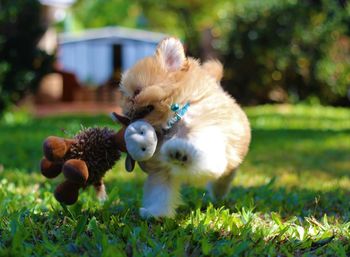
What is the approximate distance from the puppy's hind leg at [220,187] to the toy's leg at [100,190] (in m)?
0.71

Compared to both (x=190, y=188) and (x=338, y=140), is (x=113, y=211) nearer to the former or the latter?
(x=190, y=188)

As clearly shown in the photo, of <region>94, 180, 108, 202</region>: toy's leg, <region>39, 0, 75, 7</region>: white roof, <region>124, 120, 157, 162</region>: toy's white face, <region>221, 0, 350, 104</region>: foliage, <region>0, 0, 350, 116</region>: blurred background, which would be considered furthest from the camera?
<region>221, 0, 350, 104</region>: foliage

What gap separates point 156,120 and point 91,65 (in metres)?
21.8

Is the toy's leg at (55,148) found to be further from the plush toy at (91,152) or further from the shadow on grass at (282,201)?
the shadow on grass at (282,201)

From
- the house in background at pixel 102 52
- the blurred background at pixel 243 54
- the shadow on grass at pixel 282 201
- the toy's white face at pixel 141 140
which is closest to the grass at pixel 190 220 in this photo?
the shadow on grass at pixel 282 201

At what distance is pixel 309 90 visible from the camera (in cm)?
1577

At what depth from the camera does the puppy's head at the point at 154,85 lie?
2949 mm

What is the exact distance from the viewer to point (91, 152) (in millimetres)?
3135

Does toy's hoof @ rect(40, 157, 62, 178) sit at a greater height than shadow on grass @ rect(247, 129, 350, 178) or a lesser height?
greater

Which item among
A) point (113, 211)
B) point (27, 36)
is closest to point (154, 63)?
point (113, 211)

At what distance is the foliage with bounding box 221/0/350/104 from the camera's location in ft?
48.7

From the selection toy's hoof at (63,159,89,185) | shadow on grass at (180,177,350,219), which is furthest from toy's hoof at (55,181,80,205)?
shadow on grass at (180,177,350,219)

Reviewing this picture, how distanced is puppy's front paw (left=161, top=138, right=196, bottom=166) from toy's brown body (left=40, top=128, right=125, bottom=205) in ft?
1.53

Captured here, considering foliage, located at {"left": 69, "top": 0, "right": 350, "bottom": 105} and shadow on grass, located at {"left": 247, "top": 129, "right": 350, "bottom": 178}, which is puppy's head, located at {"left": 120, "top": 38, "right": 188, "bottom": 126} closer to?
shadow on grass, located at {"left": 247, "top": 129, "right": 350, "bottom": 178}
